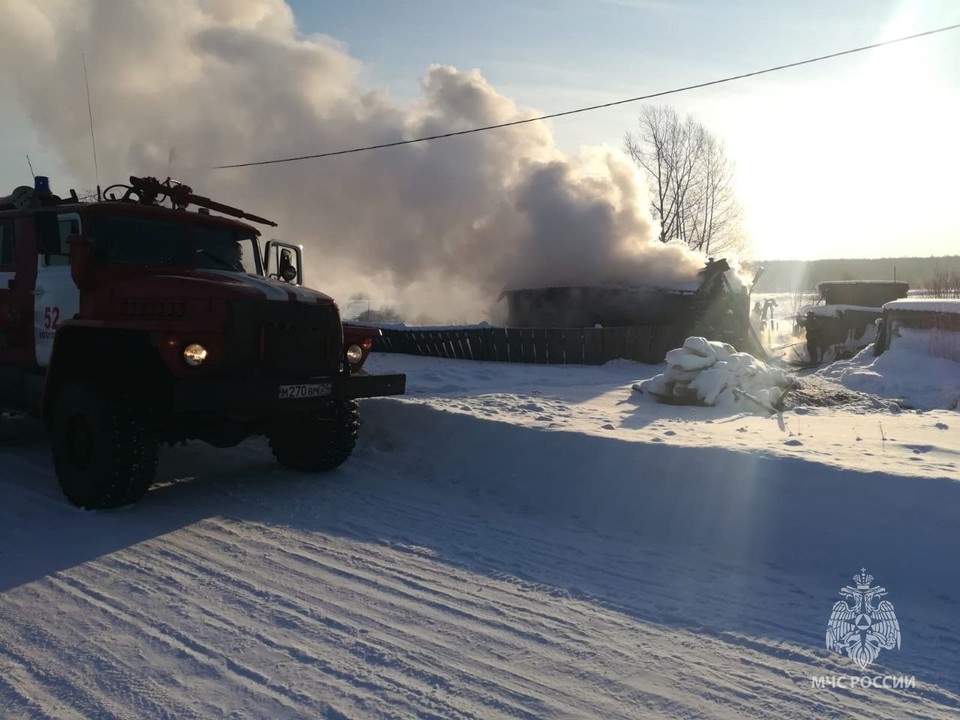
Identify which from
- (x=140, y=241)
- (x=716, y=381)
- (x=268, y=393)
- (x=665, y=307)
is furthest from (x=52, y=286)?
(x=665, y=307)

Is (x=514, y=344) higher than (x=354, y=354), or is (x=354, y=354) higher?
(x=354, y=354)

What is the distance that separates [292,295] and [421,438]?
7.50ft

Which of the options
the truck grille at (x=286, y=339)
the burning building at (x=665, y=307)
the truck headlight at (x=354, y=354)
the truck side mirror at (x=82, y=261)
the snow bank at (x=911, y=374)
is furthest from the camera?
the burning building at (x=665, y=307)

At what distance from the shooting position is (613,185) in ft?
72.4

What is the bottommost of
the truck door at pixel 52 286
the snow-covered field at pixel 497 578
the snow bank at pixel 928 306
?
the snow-covered field at pixel 497 578

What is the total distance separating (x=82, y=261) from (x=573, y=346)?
1144 centimetres

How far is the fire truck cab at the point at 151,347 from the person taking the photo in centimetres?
505

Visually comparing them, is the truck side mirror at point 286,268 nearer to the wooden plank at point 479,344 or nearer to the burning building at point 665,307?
the wooden plank at point 479,344

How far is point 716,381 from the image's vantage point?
9.24 meters

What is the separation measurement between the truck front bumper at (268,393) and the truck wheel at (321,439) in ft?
1.80

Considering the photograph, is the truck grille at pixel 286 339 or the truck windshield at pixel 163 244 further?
the truck windshield at pixel 163 244

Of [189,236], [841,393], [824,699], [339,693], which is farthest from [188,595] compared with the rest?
[841,393]

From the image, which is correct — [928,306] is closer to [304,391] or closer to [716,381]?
[716,381]

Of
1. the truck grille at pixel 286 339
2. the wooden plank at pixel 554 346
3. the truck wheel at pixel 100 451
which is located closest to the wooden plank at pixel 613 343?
the wooden plank at pixel 554 346
